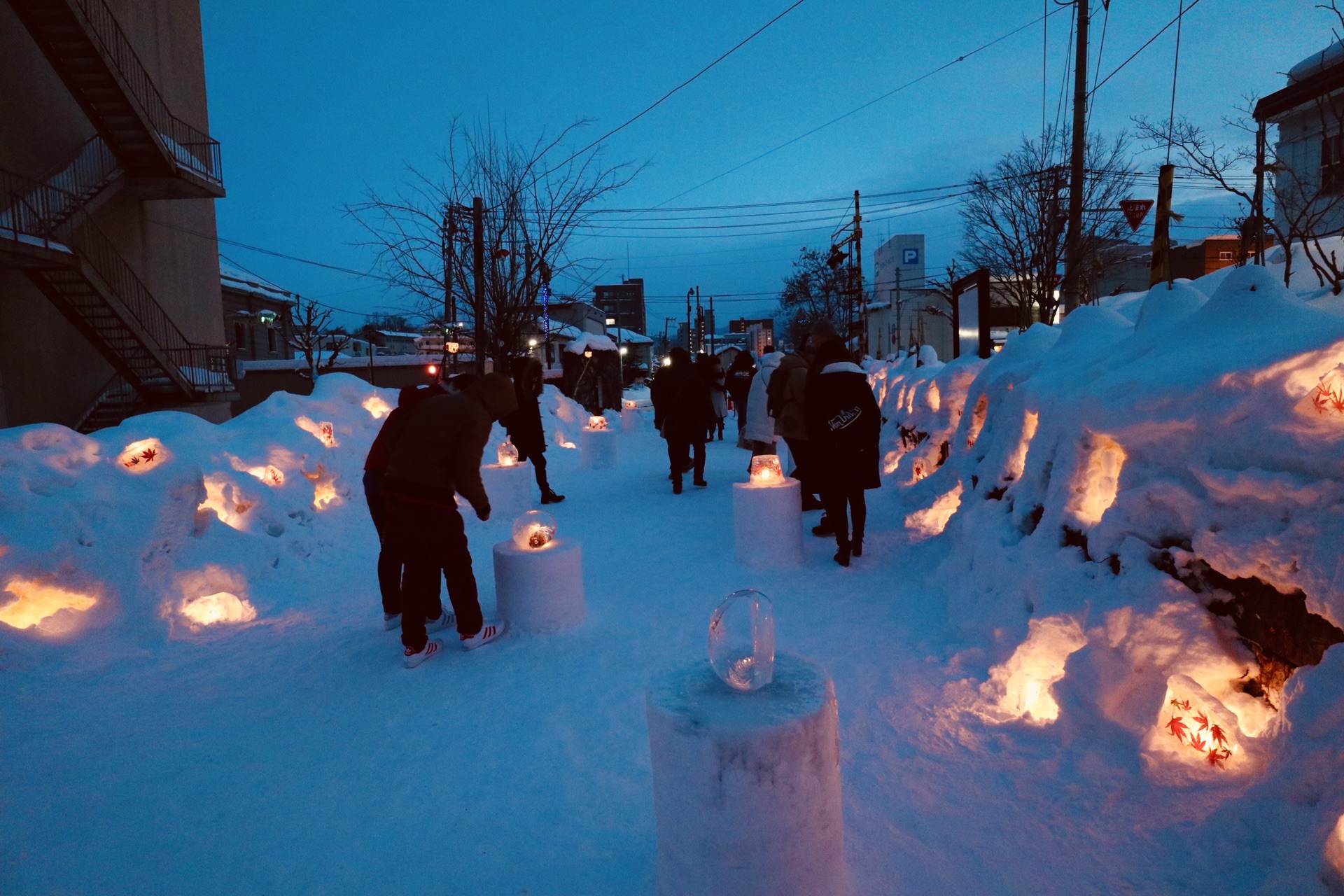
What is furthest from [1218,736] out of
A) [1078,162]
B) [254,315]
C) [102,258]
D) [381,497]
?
[254,315]

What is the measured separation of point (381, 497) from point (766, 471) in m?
3.11

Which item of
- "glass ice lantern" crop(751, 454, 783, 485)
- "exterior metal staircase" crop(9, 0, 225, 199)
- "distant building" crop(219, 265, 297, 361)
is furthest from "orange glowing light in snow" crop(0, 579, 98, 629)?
"distant building" crop(219, 265, 297, 361)

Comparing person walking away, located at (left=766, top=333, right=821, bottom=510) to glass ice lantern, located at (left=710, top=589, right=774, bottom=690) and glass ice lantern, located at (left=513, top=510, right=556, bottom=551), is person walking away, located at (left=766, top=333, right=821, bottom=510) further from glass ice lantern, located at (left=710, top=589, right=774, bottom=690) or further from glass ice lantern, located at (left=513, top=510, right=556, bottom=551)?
glass ice lantern, located at (left=710, top=589, right=774, bottom=690)

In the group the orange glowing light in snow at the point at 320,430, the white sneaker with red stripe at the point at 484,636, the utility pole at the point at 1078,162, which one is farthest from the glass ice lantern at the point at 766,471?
the utility pole at the point at 1078,162

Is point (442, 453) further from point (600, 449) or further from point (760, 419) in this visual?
point (600, 449)

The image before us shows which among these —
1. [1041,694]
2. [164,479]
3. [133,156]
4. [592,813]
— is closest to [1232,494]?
[1041,694]

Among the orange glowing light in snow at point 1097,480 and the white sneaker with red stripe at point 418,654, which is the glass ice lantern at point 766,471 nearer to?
the orange glowing light in snow at point 1097,480

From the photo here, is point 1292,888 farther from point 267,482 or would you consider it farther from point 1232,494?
point 267,482

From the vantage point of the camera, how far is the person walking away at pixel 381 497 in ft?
15.4

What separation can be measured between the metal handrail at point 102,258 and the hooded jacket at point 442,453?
956 centimetres

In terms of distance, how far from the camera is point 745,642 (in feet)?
7.47

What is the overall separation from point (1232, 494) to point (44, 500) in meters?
6.71

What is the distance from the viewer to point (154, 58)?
14.0 metres

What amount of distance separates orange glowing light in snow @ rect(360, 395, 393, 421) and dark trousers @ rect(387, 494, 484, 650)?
20.5 ft
